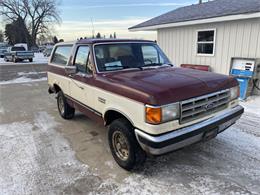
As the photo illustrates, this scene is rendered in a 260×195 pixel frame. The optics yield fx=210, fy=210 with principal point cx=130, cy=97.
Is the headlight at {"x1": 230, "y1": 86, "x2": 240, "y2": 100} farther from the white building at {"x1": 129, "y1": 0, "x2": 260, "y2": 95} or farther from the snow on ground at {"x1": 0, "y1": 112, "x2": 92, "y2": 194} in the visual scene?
the white building at {"x1": 129, "y1": 0, "x2": 260, "y2": 95}

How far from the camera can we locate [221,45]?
8523mm

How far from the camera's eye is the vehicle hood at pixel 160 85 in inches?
101

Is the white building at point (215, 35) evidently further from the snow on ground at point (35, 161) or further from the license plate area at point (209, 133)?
the snow on ground at point (35, 161)

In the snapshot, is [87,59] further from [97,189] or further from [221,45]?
[221,45]

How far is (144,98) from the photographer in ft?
8.46

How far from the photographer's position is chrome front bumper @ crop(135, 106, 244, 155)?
2.58 metres

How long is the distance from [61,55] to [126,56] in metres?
2.20

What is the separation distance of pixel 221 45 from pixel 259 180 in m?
6.75

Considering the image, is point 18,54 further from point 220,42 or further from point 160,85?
point 160,85

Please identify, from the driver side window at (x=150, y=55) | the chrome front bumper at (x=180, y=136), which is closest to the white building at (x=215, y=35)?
the driver side window at (x=150, y=55)

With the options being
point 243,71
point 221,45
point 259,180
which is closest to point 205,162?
point 259,180

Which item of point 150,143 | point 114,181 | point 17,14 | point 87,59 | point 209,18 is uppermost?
point 17,14

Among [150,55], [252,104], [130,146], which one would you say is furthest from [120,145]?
[252,104]

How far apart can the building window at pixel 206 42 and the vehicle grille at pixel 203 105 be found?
20.9ft
